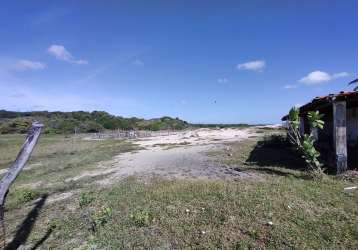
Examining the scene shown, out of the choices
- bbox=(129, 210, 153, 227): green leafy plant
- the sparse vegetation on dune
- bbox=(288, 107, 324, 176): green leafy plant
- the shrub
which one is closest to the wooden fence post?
the sparse vegetation on dune

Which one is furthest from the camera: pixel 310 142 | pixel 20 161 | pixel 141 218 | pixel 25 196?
pixel 25 196

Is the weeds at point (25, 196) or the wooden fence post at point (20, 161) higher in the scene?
the wooden fence post at point (20, 161)

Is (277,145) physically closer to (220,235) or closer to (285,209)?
(285,209)

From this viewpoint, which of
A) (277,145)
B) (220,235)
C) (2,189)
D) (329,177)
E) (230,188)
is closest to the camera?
(2,189)

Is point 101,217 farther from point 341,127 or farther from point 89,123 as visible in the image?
point 89,123

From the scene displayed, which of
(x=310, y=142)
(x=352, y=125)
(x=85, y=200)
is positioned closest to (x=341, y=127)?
(x=310, y=142)

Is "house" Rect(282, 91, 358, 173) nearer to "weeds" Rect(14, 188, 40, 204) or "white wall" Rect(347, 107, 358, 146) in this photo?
"white wall" Rect(347, 107, 358, 146)

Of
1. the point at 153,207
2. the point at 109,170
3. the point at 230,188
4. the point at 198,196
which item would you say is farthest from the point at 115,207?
the point at 109,170

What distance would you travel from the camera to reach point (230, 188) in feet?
22.8

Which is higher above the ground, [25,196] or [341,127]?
[341,127]

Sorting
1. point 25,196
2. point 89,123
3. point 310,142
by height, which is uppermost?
point 89,123

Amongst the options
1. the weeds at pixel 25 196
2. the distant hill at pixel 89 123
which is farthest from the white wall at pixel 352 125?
the distant hill at pixel 89 123

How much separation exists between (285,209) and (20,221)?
17.7 feet

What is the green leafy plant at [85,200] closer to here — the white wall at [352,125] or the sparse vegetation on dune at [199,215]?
the sparse vegetation on dune at [199,215]
